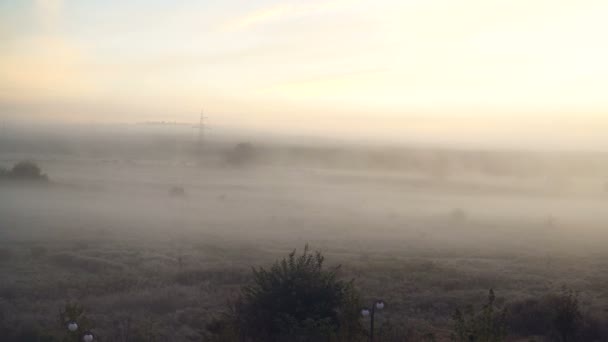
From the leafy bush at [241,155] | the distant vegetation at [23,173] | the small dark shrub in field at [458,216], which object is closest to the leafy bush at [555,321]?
the small dark shrub in field at [458,216]

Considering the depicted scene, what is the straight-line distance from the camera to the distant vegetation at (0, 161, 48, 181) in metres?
71.6

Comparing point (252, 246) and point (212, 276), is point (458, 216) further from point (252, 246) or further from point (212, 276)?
point (212, 276)

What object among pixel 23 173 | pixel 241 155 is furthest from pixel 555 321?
pixel 241 155

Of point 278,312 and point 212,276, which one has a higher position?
point 278,312

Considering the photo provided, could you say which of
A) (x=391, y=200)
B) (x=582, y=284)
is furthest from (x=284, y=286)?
(x=391, y=200)

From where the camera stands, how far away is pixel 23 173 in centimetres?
7200

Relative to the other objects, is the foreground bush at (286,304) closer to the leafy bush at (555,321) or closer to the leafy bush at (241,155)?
the leafy bush at (555,321)

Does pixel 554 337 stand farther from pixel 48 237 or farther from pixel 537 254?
pixel 48 237

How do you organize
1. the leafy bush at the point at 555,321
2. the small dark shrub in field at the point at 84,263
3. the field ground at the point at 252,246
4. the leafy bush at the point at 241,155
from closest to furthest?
the leafy bush at the point at 555,321, the field ground at the point at 252,246, the small dark shrub in field at the point at 84,263, the leafy bush at the point at 241,155

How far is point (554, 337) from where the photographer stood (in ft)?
42.3

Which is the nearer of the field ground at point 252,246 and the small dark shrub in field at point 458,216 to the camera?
the field ground at point 252,246

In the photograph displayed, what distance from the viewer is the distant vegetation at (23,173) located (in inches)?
2817

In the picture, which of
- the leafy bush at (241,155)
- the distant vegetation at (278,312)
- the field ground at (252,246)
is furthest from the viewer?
the leafy bush at (241,155)

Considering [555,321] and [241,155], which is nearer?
[555,321]
